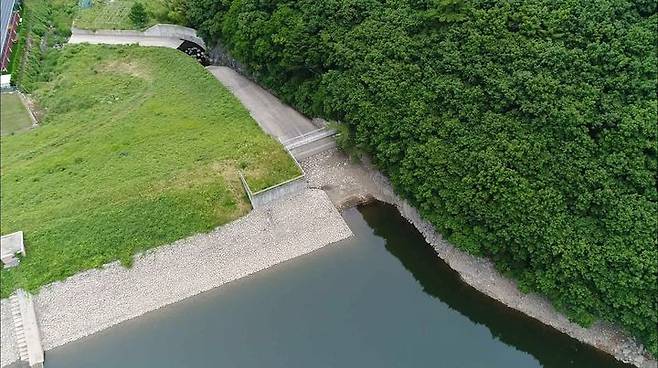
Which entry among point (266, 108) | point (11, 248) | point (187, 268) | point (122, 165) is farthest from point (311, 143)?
point (11, 248)

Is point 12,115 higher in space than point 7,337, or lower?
higher

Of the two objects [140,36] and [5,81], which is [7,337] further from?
[140,36]

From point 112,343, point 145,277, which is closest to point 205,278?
point 145,277

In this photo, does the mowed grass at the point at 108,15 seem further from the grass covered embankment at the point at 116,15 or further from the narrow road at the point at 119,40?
the narrow road at the point at 119,40

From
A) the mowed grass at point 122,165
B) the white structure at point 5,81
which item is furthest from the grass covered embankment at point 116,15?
the white structure at point 5,81

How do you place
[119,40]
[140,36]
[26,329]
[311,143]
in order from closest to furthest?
[26,329], [311,143], [119,40], [140,36]

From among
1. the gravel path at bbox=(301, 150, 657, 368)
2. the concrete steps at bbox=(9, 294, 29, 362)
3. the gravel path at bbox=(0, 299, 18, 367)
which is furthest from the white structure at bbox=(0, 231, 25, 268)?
the gravel path at bbox=(301, 150, 657, 368)

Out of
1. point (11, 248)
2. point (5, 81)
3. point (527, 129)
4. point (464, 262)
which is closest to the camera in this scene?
point (527, 129)

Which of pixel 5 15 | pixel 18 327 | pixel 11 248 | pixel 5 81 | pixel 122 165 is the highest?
pixel 5 15
